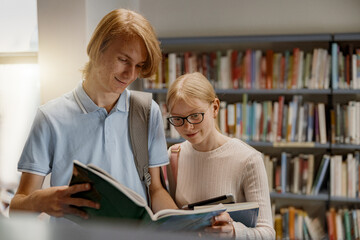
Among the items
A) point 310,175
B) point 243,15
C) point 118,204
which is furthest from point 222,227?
point 243,15

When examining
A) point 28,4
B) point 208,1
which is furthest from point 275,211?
point 28,4

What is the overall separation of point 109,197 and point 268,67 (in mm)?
2342

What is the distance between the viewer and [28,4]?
8.47ft

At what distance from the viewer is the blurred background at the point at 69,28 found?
2.02m

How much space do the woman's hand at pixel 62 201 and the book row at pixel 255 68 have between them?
222 centimetres

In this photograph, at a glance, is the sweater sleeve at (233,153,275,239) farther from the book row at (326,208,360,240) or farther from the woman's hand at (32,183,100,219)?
the book row at (326,208,360,240)

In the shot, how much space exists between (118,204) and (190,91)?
1.88 feet

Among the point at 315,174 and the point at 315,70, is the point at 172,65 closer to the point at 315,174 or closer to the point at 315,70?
the point at 315,70

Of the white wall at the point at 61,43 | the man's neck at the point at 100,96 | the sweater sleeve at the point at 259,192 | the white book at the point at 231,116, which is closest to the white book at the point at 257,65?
the white book at the point at 231,116

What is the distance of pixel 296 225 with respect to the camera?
288 cm

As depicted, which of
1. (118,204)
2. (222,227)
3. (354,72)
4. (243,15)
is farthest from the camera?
(243,15)

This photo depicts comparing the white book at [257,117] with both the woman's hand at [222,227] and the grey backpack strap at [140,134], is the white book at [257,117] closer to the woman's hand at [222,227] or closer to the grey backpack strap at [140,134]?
the grey backpack strap at [140,134]

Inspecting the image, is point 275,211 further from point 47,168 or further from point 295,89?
point 47,168

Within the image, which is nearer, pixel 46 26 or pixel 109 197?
pixel 109 197
